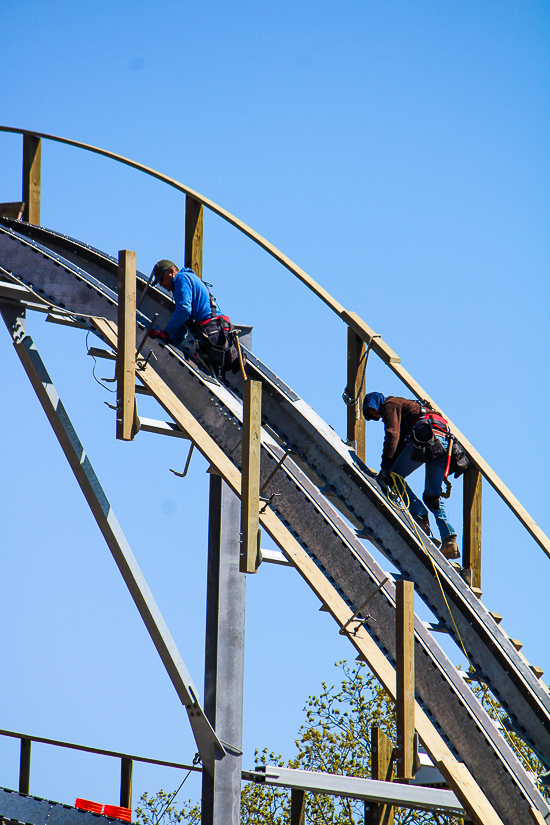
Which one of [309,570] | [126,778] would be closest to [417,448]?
[309,570]

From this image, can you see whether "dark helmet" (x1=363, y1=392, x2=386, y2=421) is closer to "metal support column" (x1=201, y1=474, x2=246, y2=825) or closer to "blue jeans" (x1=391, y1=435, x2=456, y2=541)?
"blue jeans" (x1=391, y1=435, x2=456, y2=541)

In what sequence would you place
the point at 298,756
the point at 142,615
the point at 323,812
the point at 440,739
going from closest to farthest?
1. the point at 440,739
2. the point at 142,615
3. the point at 323,812
4. the point at 298,756

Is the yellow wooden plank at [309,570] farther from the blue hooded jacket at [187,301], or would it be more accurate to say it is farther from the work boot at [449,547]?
the work boot at [449,547]

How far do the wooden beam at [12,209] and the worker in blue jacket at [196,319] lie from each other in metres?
2.66

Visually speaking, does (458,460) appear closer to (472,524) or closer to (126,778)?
(472,524)

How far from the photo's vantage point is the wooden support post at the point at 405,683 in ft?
20.6

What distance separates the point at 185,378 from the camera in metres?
8.96

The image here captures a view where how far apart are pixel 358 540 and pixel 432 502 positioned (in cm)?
170

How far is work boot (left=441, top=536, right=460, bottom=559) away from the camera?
8984 millimetres

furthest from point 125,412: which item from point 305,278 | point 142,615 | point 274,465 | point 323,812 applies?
point 323,812

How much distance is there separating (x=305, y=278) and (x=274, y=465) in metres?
2.69

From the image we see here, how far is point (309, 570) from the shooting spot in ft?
24.6

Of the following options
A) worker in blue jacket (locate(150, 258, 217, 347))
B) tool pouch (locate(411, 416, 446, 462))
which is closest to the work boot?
tool pouch (locate(411, 416, 446, 462))

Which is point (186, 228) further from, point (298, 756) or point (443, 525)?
point (298, 756)
